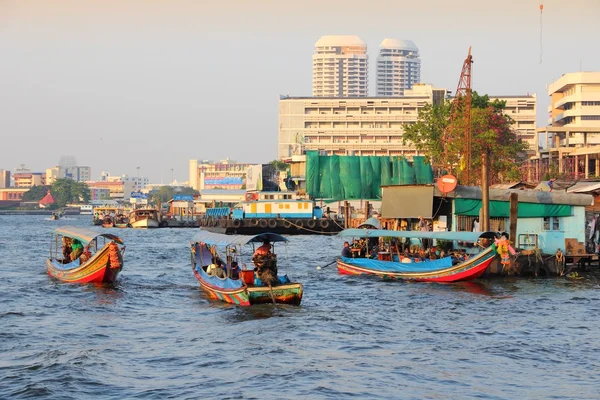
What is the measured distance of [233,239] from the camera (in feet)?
106

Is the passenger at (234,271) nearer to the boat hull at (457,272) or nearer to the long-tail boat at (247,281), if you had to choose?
the long-tail boat at (247,281)

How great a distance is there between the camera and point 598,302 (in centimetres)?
3394

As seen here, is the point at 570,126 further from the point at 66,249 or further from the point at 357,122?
the point at 357,122

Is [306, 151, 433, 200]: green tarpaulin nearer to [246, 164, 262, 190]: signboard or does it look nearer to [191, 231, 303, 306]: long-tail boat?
[246, 164, 262, 190]: signboard

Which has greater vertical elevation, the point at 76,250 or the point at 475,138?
the point at 475,138

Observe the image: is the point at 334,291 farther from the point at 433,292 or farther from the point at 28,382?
the point at 28,382

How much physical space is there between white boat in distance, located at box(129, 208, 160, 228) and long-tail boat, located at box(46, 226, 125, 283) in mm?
75593

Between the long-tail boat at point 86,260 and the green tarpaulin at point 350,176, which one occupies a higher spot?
the green tarpaulin at point 350,176

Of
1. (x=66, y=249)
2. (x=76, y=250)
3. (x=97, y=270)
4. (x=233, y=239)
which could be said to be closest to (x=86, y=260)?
(x=97, y=270)

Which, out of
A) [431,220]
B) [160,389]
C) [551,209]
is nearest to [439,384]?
[160,389]

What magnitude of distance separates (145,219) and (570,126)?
180 ft

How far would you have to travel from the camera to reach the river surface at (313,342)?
20500 millimetres

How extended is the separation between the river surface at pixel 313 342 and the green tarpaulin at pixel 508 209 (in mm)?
4207

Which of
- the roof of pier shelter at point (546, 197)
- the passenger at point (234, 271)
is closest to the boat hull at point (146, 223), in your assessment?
the roof of pier shelter at point (546, 197)
